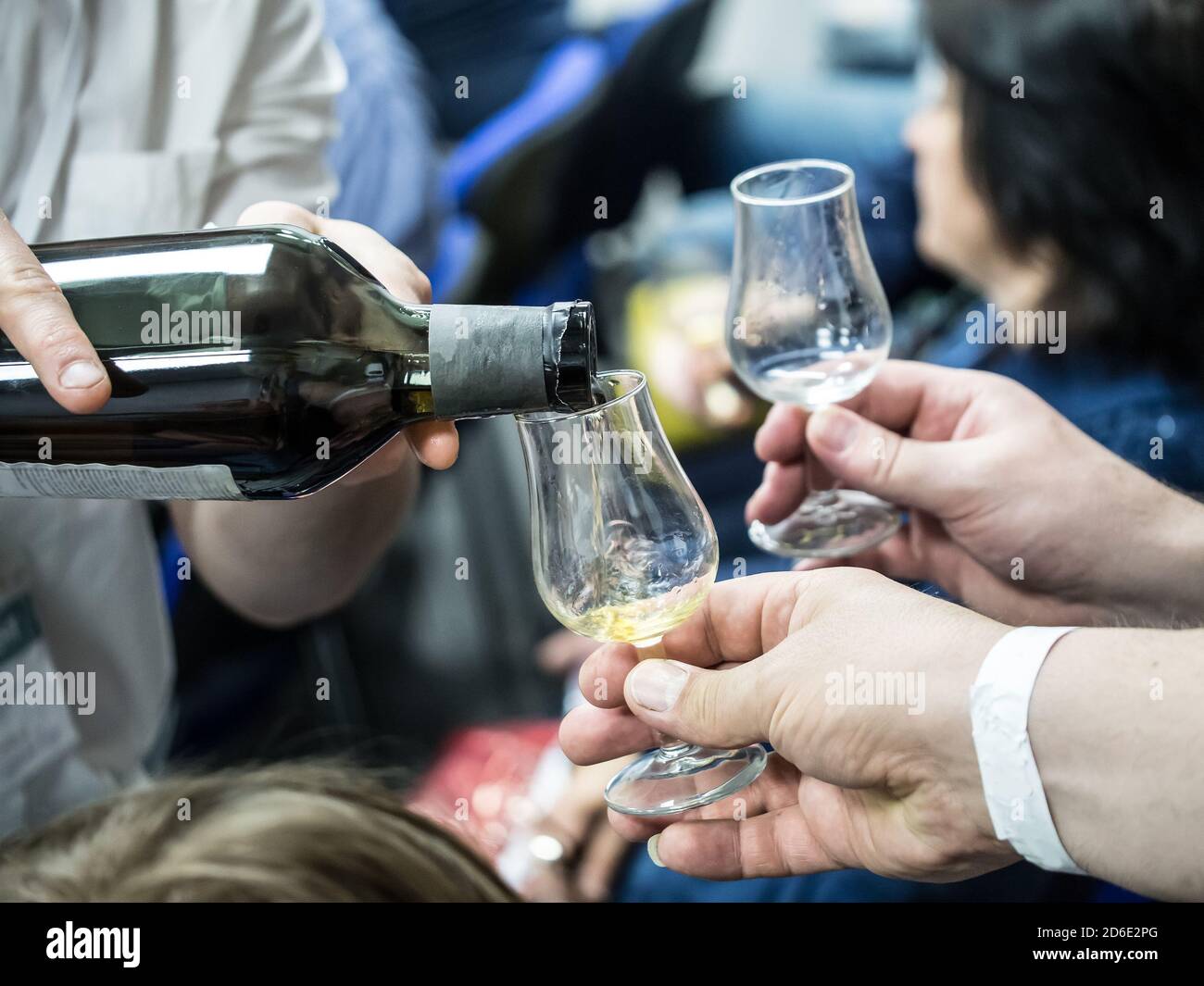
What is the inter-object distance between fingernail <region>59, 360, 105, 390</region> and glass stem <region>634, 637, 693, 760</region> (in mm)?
389

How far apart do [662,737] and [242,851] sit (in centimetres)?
29

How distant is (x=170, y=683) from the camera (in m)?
1.47

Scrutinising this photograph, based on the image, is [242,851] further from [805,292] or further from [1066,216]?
[1066,216]

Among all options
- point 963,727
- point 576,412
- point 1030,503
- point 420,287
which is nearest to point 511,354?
point 576,412

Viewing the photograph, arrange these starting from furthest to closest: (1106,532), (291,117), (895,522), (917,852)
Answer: (291,117) < (895,522) < (1106,532) < (917,852)

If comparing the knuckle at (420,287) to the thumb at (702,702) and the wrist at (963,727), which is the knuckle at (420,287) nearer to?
the thumb at (702,702)

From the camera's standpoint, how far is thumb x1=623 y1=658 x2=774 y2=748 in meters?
0.67

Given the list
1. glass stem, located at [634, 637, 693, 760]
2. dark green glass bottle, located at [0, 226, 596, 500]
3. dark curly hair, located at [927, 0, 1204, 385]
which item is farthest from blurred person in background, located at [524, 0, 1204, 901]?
dark green glass bottle, located at [0, 226, 596, 500]

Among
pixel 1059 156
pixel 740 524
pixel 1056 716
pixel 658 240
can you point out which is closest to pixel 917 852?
pixel 1056 716

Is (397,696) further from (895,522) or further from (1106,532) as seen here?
(1106,532)

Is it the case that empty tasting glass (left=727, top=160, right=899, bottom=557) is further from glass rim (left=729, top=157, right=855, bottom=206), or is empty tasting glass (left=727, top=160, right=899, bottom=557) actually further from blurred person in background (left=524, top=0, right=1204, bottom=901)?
blurred person in background (left=524, top=0, right=1204, bottom=901)

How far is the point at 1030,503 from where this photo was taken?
3.05 feet

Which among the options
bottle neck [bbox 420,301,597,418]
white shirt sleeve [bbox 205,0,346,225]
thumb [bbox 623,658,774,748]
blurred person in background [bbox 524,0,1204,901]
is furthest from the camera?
blurred person in background [bbox 524,0,1204,901]

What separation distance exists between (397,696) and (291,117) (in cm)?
80
